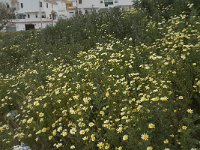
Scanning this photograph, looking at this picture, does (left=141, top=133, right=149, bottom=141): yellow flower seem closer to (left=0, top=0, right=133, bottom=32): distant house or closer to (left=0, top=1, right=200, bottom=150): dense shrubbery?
(left=0, top=1, right=200, bottom=150): dense shrubbery

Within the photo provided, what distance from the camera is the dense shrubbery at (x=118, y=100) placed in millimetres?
4059

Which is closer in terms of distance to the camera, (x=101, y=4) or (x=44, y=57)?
(x=44, y=57)

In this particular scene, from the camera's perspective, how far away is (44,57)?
34.1ft

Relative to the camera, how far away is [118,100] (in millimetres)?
5242

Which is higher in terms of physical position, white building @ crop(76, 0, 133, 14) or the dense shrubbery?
white building @ crop(76, 0, 133, 14)

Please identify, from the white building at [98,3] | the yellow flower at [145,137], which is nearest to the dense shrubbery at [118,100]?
the yellow flower at [145,137]

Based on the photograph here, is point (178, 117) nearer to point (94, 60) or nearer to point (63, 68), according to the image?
point (94, 60)

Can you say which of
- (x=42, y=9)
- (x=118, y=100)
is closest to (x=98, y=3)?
(x=42, y=9)

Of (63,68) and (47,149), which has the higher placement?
(63,68)

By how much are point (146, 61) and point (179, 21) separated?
1.98 meters

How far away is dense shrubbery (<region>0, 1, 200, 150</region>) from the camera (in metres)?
4.06

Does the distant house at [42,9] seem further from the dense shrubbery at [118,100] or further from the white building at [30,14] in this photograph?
the dense shrubbery at [118,100]

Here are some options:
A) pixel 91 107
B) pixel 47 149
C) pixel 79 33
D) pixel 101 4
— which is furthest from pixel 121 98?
pixel 101 4

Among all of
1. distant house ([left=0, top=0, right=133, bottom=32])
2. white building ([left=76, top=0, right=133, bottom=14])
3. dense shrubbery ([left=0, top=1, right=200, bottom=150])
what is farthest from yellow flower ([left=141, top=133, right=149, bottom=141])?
white building ([left=76, top=0, right=133, bottom=14])
